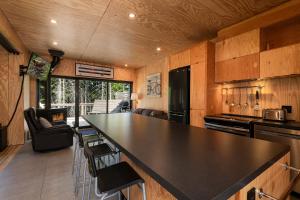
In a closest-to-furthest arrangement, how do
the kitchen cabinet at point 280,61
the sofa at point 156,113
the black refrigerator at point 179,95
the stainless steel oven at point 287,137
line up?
the stainless steel oven at point 287,137
the kitchen cabinet at point 280,61
the black refrigerator at point 179,95
the sofa at point 156,113

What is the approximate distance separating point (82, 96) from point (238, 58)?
5.72m

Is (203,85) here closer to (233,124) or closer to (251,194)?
(233,124)

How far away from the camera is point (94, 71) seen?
242 inches

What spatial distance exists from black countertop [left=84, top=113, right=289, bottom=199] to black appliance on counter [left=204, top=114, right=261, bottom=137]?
1.36m

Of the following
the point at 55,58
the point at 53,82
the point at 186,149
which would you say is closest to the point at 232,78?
the point at 186,149

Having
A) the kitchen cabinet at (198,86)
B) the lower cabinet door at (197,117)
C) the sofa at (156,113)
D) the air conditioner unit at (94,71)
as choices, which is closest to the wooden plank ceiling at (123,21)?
the kitchen cabinet at (198,86)

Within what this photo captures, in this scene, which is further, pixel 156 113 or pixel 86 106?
pixel 86 106

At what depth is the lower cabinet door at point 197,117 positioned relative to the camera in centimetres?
327

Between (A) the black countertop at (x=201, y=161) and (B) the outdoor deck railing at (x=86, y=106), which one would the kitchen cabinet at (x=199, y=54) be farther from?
(B) the outdoor deck railing at (x=86, y=106)

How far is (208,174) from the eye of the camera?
2.41ft

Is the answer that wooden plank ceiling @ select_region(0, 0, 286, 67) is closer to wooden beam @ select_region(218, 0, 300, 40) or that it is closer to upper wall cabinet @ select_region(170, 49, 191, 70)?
wooden beam @ select_region(218, 0, 300, 40)

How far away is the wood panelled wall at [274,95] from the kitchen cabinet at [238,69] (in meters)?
0.34

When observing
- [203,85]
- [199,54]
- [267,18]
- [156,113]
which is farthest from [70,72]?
[267,18]

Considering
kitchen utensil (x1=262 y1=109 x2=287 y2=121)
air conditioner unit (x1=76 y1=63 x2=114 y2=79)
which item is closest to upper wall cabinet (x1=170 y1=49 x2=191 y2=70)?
kitchen utensil (x1=262 y1=109 x2=287 y2=121)
